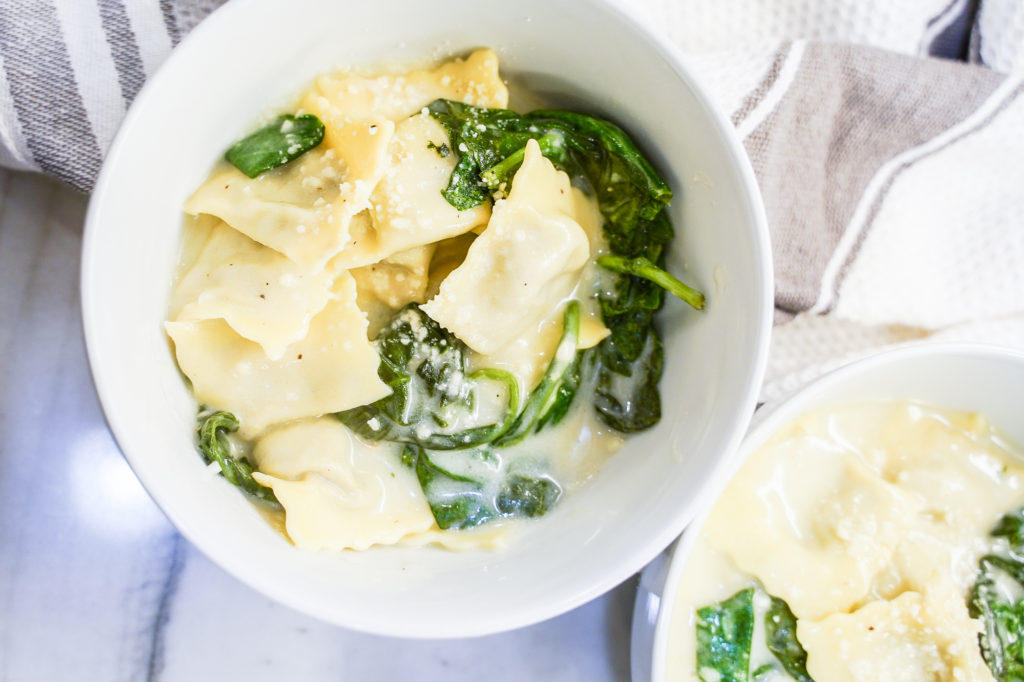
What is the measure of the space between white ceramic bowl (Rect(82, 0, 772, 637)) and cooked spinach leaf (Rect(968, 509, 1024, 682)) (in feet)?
2.57

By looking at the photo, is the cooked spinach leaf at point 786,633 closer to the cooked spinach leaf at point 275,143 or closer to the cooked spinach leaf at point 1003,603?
the cooked spinach leaf at point 1003,603

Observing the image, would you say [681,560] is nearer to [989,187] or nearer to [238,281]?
[238,281]

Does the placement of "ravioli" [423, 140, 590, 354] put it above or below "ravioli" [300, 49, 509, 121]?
below

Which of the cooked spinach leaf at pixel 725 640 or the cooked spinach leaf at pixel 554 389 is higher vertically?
the cooked spinach leaf at pixel 554 389

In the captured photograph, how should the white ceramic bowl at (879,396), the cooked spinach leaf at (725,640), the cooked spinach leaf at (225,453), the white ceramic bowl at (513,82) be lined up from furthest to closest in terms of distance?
the cooked spinach leaf at (725,640)
the white ceramic bowl at (879,396)
the cooked spinach leaf at (225,453)
the white ceramic bowl at (513,82)

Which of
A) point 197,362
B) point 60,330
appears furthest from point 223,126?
point 60,330

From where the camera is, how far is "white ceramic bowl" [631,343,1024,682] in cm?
154

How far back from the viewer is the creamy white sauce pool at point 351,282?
4.35ft

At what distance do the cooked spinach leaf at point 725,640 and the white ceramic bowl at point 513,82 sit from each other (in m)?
0.40

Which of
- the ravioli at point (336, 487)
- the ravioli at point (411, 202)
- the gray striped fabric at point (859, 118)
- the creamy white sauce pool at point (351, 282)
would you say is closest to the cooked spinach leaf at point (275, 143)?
the creamy white sauce pool at point (351, 282)

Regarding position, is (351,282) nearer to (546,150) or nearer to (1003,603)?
(546,150)

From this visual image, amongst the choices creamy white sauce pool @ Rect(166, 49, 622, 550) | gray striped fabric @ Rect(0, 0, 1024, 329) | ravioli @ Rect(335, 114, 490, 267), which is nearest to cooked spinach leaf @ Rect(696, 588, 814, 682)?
creamy white sauce pool @ Rect(166, 49, 622, 550)

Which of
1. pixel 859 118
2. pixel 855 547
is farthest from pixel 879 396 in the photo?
pixel 859 118

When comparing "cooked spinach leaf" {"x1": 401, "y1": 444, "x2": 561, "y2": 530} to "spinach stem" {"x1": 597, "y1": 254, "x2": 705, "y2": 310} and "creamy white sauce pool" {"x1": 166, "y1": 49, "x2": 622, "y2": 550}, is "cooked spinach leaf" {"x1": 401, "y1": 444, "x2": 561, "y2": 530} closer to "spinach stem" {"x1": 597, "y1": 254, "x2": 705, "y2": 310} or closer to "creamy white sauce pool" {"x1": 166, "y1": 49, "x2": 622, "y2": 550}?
"creamy white sauce pool" {"x1": 166, "y1": 49, "x2": 622, "y2": 550}
